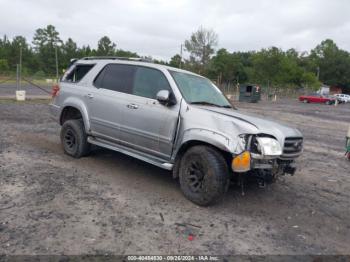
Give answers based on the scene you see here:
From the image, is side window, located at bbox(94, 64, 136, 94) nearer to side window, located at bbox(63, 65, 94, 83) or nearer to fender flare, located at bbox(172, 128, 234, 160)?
side window, located at bbox(63, 65, 94, 83)

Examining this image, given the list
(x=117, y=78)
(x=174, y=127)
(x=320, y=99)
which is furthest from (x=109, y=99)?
Result: (x=320, y=99)

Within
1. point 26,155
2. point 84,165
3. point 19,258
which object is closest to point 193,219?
point 19,258

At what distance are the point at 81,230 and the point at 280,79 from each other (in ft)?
206

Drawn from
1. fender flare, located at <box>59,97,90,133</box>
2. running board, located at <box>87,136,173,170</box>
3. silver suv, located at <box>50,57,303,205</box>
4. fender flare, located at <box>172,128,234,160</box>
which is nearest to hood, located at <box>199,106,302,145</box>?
silver suv, located at <box>50,57,303,205</box>

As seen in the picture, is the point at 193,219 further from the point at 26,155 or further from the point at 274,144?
the point at 26,155

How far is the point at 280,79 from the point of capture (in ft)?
200

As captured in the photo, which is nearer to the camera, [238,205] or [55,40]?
[238,205]

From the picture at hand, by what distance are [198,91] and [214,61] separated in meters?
70.3

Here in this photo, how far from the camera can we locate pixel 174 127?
14.5 feet

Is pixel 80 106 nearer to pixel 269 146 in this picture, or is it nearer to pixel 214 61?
pixel 269 146

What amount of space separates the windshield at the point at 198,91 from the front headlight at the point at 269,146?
3.96 feet

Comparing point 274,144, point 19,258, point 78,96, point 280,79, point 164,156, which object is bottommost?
point 19,258

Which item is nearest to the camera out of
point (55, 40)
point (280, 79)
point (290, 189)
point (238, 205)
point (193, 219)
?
point (193, 219)

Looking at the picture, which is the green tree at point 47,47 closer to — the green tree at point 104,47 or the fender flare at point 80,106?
the green tree at point 104,47
